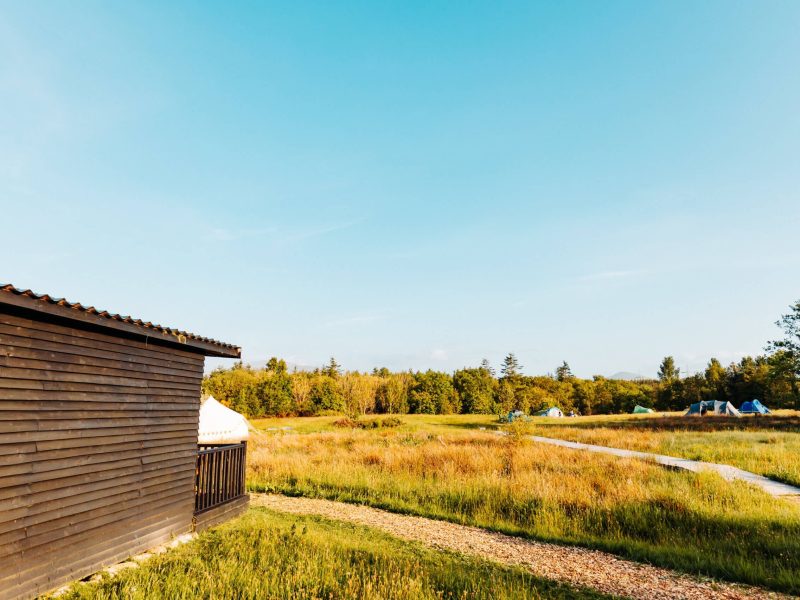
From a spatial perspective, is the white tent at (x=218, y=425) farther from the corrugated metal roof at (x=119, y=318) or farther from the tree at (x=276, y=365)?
the tree at (x=276, y=365)

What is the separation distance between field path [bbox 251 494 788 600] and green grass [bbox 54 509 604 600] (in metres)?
0.53

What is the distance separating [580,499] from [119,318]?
33.3 feet

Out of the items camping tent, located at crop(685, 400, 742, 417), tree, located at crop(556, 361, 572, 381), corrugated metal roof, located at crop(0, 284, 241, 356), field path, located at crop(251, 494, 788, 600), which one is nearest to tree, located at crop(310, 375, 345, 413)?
camping tent, located at crop(685, 400, 742, 417)

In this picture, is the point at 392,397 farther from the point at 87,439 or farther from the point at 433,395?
the point at 87,439

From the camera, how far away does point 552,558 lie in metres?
7.75

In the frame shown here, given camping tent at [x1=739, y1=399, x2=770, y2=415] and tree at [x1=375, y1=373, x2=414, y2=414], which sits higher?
tree at [x1=375, y1=373, x2=414, y2=414]

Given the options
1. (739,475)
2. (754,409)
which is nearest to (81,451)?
(739,475)

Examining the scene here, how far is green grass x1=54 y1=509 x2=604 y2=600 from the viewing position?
563 cm

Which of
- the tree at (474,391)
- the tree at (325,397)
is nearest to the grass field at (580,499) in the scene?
the tree at (325,397)

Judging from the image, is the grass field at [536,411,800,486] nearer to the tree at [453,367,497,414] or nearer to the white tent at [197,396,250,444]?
the white tent at [197,396,250,444]

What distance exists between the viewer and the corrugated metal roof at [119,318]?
5.16 m

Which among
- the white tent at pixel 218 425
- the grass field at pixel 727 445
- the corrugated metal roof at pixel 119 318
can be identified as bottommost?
the grass field at pixel 727 445

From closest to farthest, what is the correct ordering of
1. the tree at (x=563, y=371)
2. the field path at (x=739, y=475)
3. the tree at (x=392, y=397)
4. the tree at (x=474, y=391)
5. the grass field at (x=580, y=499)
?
the grass field at (x=580, y=499)
the field path at (x=739, y=475)
the tree at (x=392, y=397)
the tree at (x=474, y=391)
the tree at (x=563, y=371)

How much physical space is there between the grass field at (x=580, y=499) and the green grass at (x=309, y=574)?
2917 millimetres
